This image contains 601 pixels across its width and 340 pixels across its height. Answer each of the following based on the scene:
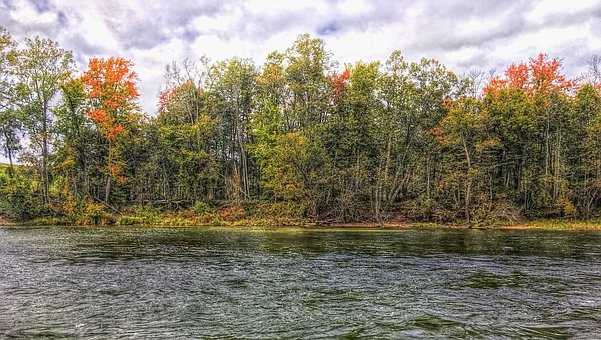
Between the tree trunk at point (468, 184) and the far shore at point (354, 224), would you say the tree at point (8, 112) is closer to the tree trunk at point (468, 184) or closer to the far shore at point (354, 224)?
the far shore at point (354, 224)

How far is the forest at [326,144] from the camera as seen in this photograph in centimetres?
4822

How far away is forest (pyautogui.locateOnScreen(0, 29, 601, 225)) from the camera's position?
48.2 m

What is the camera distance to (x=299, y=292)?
46.7 feet

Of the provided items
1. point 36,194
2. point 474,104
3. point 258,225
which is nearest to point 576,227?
point 474,104

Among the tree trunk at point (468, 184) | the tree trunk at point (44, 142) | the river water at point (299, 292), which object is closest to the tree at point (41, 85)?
the tree trunk at point (44, 142)

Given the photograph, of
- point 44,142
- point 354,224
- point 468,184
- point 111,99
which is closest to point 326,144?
point 354,224

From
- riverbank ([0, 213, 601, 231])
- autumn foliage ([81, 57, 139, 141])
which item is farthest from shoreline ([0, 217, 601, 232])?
autumn foliage ([81, 57, 139, 141])

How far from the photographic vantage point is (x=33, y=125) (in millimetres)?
51375

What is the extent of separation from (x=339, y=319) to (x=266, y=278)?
236 inches

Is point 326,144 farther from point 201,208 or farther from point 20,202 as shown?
point 20,202

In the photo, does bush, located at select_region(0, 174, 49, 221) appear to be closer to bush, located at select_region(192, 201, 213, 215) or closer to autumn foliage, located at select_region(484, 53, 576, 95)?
bush, located at select_region(192, 201, 213, 215)

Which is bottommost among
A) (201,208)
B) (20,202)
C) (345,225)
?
(345,225)

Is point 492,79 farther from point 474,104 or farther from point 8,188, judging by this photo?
point 8,188

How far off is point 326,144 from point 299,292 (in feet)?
124
